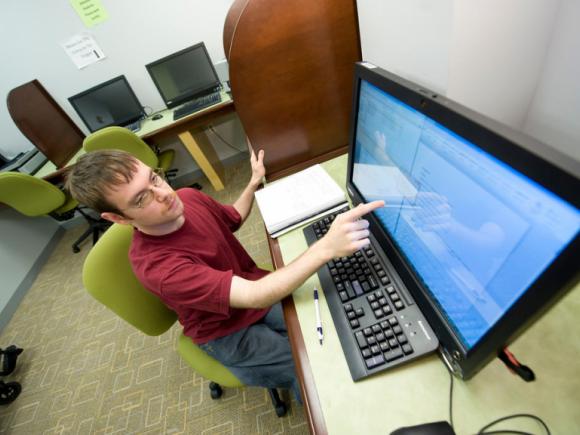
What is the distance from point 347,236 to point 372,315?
0.57ft

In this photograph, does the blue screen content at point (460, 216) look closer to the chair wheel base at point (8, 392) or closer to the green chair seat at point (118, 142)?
the green chair seat at point (118, 142)

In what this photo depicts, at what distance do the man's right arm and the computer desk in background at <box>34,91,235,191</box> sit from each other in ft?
6.57

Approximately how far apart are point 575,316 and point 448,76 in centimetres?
52

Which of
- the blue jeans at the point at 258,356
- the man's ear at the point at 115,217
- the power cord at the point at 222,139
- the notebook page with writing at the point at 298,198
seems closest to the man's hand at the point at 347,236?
the notebook page with writing at the point at 298,198

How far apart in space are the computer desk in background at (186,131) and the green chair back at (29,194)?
0.17m

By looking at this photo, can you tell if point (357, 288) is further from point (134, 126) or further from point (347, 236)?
point (134, 126)

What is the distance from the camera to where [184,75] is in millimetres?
2479

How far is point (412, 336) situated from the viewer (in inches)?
19.2

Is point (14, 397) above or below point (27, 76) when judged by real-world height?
below

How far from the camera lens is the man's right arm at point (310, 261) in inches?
24.1

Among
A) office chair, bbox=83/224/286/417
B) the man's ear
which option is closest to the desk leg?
office chair, bbox=83/224/286/417

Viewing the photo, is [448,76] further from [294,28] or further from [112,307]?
[112,307]

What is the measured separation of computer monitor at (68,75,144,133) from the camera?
2467 mm

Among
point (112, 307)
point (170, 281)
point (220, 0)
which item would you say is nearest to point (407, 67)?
point (170, 281)
